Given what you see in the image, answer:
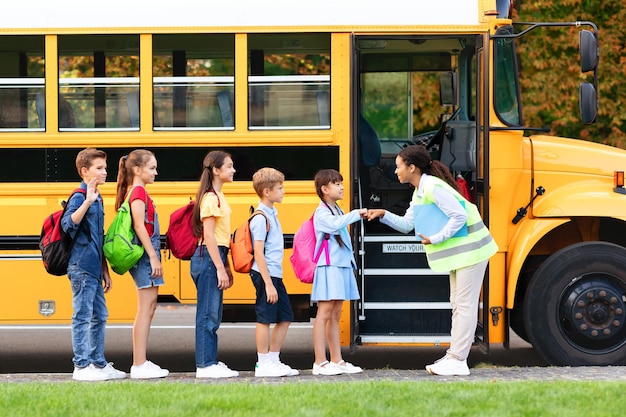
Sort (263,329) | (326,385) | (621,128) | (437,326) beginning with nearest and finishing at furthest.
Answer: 1. (326,385)
2. (263,329)
3. (437,326)
4. (621,128)

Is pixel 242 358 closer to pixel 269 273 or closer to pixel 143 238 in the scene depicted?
pixel 269 273

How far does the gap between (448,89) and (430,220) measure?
5.98 ft

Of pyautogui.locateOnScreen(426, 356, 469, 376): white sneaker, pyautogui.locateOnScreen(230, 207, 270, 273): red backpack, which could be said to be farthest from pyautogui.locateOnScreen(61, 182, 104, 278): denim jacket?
pyautogui.locateOnScreen(426, 356, 469, 376): white sneaker

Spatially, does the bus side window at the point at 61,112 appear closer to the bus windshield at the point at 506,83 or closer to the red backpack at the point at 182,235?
the red backpack at the point at 182,235

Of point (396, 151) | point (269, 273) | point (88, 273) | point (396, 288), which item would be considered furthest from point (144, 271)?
point (396, 151)

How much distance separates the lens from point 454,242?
7.58m

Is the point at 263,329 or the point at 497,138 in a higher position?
the point at 497,138

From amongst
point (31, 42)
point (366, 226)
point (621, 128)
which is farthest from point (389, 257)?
point (621, 128)

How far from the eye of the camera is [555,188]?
8328 mm

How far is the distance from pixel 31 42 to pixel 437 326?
3269 millimetres

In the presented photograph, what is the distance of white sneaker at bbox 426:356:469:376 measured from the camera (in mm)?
7590

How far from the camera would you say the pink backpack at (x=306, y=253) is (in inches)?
301

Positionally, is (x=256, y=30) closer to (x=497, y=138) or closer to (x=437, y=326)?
(x=497, y=138)

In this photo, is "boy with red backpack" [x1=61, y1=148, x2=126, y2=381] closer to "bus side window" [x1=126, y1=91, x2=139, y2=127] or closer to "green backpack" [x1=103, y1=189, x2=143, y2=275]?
"green backpack" [x1=103, y1=189, x2=143, y2=275]
